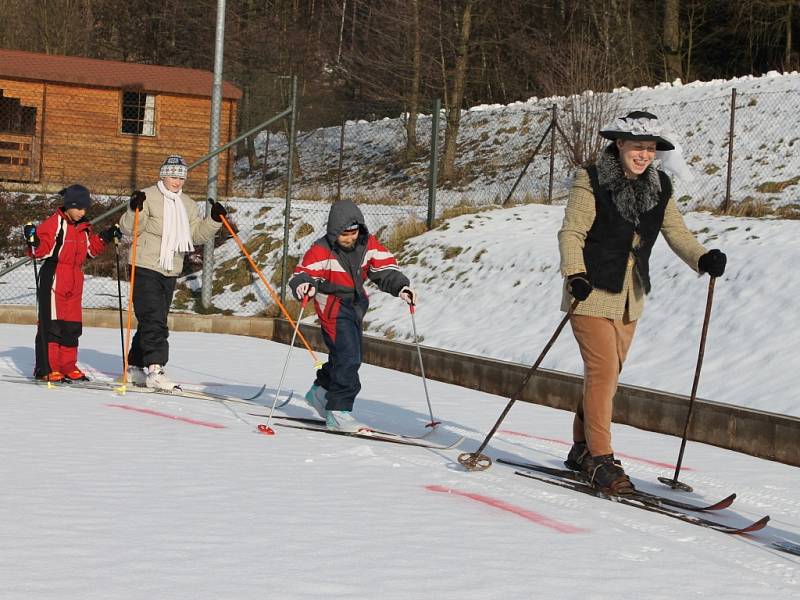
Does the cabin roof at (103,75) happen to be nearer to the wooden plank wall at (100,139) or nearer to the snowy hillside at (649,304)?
the wooden plank wall at (100,139)

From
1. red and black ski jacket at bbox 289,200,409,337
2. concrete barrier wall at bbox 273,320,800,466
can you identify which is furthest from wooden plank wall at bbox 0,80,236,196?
red and black ski jacket at bbox 289,200,409,337

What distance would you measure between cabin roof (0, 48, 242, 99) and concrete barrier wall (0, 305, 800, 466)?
42.7 ft

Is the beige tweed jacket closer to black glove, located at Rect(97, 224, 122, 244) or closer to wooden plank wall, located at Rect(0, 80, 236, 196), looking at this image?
black glove, located at Rect(97, 224, 122, 244)

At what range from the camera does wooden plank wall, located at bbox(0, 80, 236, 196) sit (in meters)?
27.5

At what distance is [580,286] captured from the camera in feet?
19.4

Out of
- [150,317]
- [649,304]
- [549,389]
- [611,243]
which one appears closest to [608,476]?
[611,243]

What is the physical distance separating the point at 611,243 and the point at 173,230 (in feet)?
15.0

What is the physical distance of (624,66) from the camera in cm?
3659

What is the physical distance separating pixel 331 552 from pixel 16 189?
64.0 feet

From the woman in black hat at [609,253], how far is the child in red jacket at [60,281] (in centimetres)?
471

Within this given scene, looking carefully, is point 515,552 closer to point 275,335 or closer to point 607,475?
point 607,475

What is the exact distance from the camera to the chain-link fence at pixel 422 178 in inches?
730

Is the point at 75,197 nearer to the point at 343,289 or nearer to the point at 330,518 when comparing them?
the point at 343,289

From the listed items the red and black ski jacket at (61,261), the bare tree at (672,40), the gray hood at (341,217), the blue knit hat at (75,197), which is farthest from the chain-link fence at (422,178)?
the red and black ski jacket at (61,261)
